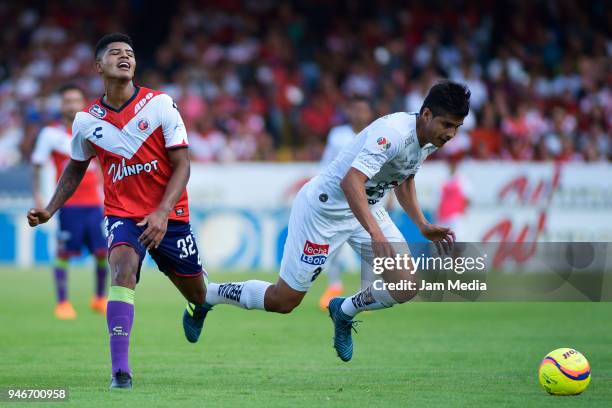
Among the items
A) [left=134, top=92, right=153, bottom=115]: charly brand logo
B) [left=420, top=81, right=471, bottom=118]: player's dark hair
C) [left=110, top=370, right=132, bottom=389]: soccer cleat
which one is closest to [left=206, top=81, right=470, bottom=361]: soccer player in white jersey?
[left=420, top=81, right=471, bottom=118]: player's dark hair

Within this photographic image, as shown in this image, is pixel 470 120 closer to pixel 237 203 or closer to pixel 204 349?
pixel 237 203

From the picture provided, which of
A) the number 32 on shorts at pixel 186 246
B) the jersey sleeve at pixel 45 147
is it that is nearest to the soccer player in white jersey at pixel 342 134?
the jersey sleeve at pixel 45 147

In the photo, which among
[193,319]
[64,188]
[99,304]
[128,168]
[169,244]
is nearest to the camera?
[128,168]

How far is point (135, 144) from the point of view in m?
7.94

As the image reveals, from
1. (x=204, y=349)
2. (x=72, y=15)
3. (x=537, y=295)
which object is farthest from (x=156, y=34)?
(x=204, y=349)

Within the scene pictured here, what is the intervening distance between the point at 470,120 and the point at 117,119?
1545 centimetres

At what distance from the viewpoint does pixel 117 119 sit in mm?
7965

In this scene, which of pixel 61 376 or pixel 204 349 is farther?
pixel 204 349

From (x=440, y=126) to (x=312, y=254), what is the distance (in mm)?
1501

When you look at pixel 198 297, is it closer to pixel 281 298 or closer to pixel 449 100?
pixel 281 298

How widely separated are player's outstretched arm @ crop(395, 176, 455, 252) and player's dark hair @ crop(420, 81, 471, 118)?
1.10 metres

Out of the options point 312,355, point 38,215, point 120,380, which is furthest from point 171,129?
point 312,355

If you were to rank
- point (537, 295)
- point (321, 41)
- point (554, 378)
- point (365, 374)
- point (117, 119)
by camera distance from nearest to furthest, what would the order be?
point (554, 378)
point (117, 119)
point (365, 374)
point (537, 295)
point (321, 41)

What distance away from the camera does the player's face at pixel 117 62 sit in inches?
311
